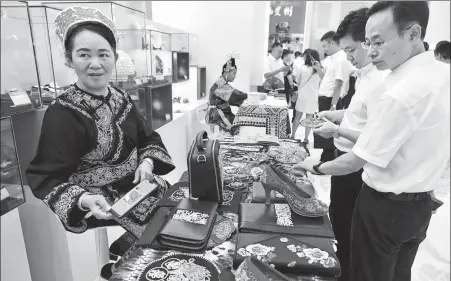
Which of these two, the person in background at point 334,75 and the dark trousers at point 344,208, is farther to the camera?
the person in background at point 334,75

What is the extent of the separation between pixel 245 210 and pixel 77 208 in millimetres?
638

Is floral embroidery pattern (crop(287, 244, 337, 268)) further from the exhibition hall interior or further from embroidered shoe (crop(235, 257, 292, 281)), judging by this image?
embroidered shoe (crop(235, 257, 292, 281))

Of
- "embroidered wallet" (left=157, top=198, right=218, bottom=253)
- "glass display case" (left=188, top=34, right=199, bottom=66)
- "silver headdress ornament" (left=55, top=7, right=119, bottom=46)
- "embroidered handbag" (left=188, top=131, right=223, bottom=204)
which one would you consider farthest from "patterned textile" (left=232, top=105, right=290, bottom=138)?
"glass display case" (left=188, top=34, right=199, bottom=66)

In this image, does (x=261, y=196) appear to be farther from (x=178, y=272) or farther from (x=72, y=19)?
(x=72, y=19)

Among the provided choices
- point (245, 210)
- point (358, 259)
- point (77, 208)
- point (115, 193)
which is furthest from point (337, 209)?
point (77, 208)

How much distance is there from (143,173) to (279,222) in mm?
609

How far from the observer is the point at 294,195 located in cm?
124

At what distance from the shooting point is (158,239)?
1062mm

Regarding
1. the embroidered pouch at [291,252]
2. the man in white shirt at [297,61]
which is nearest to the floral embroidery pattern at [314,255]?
the embroidered pouch at [291,252]

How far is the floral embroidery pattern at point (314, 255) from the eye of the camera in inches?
37.6

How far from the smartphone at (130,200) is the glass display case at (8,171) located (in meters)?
0.55

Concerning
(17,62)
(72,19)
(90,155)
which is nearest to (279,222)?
(90,155)

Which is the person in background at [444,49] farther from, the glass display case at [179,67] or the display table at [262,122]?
the glass display case at [179,67]

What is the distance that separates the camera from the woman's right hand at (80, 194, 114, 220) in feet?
3.32
